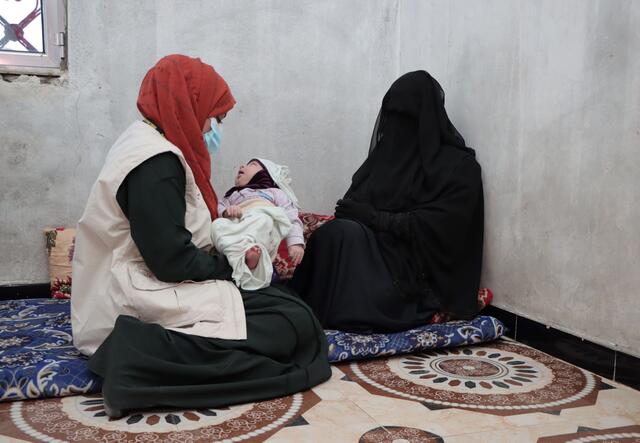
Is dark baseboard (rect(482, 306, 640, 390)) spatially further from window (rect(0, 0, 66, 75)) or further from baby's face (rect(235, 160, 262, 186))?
window (rect(0, 0, 66, 75))

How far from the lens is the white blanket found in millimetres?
2010

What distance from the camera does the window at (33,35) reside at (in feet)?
10.0

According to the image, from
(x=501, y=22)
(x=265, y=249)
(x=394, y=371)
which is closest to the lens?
(x=265, y=249)

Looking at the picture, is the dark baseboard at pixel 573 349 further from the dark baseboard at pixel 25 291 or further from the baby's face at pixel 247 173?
the dark baseboard at pixel 25 291

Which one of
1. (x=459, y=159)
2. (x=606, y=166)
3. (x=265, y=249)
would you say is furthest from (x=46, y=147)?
(x=606, y=166)

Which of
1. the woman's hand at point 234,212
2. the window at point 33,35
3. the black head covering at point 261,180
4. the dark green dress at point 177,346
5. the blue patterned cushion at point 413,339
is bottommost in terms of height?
the blue patterned cushion at point 413,339

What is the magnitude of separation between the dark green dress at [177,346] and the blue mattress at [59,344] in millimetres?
139

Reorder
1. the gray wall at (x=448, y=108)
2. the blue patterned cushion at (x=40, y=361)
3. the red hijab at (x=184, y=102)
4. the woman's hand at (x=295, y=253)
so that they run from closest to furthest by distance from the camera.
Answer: the blue patterned cushion at (x=40, y=361), the red hijab at (x=184, y=102), the gray wall at (x=448, y=108), the woman's hand at (x=295, y=253)

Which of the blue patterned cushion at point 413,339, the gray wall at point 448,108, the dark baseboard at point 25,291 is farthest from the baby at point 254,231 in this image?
the dark baseboard at point 25,291

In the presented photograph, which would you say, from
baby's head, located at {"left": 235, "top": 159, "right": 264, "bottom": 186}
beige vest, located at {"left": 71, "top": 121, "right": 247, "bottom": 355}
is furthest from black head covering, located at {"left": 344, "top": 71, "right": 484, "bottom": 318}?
beige vest, located at {"left": 71, "top": 121, "right": 247, "bottom": 355}

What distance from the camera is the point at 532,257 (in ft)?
8.30

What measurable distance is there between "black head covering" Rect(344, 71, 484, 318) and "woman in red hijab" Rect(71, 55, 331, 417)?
0.79m

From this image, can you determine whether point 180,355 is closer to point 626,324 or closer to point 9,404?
point 9,404

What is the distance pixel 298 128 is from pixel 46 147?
133 cm
